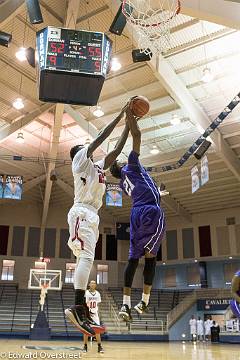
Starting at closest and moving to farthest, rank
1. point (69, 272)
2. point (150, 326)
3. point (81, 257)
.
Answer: point (81, 257) < point (150, 326) < point (69, 272)

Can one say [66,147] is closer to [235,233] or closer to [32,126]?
[32,126]

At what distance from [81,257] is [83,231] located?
0.79 feet

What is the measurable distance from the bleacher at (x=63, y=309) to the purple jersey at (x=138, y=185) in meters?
17.1

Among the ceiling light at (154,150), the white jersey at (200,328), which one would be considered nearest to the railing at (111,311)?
the white jersey at (200,328)

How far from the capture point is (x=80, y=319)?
3.44 metres

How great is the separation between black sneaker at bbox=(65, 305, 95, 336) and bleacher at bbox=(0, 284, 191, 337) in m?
17.0

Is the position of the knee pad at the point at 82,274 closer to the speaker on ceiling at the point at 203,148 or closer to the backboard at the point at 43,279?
the speaker on ceiling at the point at 203,148

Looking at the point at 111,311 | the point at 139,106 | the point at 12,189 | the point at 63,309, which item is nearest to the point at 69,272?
the point at 63,309

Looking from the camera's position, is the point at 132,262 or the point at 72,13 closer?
the point at 132,262

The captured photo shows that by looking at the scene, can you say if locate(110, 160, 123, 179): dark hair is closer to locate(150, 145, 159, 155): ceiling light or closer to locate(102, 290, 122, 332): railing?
locate(150, 145, 159, 155): ceiling light

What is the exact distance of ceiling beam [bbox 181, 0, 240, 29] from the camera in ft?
24.9

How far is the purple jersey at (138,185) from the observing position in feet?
12.8

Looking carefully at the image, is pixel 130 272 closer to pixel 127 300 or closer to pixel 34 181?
pixel 127 300

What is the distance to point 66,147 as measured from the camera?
20172mm
